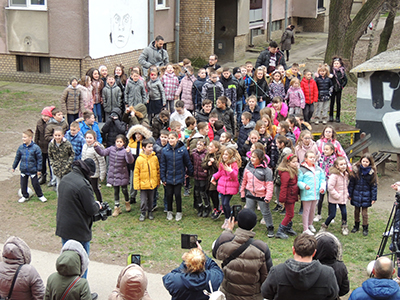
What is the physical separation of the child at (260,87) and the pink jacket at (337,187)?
4.67m

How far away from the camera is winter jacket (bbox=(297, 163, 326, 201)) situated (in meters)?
9.09

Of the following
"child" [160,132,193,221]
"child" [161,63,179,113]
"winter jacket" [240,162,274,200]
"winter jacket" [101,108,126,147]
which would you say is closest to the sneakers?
"winter jacket" [240,162,274,200]

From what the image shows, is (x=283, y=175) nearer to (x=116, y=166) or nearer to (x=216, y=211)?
(x=216, y=211)

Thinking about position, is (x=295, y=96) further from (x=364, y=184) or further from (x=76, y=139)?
(x=76, y=139)

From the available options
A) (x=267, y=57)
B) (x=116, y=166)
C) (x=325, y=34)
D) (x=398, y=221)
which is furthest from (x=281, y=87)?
(x=325, y=34)

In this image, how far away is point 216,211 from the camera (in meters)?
9.94

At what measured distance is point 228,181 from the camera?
9289 mm

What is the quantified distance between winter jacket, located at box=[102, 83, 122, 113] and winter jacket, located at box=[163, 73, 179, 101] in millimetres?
1326

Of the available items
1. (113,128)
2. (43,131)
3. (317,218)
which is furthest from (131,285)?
(43,131)

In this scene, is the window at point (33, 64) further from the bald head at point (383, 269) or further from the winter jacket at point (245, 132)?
the bald head at point (383, 269)

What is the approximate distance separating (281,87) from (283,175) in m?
4.96

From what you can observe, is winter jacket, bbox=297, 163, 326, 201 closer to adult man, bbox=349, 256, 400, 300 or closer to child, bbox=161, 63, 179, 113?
adult man, bbox=349, 256, 400, 300

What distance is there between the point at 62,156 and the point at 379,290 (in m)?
6.61

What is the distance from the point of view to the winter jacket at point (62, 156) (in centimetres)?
980
